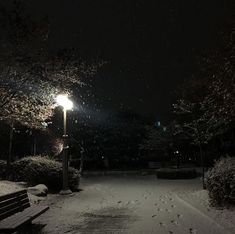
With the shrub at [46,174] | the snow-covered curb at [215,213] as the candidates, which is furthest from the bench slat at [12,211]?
the shrub at [46,174]

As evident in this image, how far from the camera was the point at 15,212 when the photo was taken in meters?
10.2

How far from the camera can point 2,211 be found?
29.9 feet

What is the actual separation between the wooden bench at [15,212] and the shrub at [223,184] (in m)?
5.06

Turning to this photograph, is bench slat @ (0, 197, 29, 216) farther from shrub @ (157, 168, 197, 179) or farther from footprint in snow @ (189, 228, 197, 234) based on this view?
shrub @ (157, 168, 197, 179)

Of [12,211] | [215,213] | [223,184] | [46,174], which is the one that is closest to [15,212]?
[12,211]

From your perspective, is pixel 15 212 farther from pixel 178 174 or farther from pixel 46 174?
pixel 178 174

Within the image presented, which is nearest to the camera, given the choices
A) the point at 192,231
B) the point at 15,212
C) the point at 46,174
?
the point at 192,231

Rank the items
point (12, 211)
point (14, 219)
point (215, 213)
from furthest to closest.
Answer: point (215, 213) → point (12, 211) → point (14, 219)

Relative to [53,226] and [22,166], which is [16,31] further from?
[22,166]

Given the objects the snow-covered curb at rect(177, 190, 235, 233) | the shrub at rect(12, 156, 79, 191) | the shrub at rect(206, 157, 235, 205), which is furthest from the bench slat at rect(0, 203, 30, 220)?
the shrub at rect(12, 156, 79, 191)

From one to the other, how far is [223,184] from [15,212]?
229 inches

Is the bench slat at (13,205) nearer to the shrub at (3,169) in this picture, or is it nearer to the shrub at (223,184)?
the shrub at (223,184)

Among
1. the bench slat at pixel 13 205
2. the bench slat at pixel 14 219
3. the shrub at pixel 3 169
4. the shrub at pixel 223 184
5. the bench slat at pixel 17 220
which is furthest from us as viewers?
the shrub at pixel 3 169

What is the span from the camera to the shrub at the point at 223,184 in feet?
38.0
